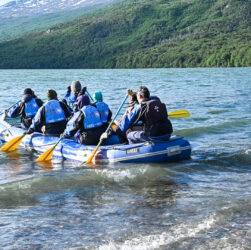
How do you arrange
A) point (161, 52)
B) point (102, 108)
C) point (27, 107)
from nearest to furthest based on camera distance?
1. point (102, 108)
2. point (27, 107)
3. point (161, 52)

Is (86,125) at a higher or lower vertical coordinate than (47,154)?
higher

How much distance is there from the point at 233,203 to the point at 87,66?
534ft

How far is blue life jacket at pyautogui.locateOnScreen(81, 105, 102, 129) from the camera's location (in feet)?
35.7

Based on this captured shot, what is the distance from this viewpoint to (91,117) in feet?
35.9

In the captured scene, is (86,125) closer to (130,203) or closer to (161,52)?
(130,203)

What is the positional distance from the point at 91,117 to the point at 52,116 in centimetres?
172

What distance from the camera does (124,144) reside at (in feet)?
36.3

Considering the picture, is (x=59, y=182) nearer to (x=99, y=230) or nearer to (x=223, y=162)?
(x=99, y=230)

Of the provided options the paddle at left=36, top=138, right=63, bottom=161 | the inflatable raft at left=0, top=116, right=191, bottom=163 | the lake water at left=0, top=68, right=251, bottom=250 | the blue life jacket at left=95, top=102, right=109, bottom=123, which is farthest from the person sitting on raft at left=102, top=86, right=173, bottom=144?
the paddle at left=36, top=138, right=63, bottom=161

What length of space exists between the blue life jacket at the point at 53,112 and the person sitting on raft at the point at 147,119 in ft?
6.69

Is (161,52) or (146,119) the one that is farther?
(161,52)

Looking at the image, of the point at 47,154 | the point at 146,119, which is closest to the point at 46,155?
the point at 47,154

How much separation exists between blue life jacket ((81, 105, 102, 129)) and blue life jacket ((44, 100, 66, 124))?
4.78 ft

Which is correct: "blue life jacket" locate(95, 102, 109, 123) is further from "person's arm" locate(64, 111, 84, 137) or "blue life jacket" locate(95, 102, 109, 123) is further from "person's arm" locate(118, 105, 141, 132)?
"person's arm" locate(118, 105, 141, 132)
